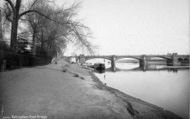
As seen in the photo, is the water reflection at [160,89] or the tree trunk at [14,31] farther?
the water reflection at [160,89]

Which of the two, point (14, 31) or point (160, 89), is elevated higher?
point (14, 31)

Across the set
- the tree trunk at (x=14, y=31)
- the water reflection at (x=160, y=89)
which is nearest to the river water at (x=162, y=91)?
the water reflection at (x=160, y=89)

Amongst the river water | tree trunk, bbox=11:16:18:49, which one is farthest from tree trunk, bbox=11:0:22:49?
the river water

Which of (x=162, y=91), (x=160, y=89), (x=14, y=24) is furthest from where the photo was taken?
(x=160, y=89)

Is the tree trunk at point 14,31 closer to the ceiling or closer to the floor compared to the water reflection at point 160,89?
closer to the ceiling

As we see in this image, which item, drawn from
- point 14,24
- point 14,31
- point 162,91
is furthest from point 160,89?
point 14,24

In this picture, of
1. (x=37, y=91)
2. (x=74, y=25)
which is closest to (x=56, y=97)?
(x=37, y=91)

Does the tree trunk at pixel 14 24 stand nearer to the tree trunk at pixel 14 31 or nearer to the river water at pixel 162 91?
the tree trunk at pixel 14 31

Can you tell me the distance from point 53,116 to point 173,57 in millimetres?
71443

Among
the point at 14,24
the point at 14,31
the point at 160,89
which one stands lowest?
the point at 160,89

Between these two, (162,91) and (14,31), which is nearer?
(14,31)

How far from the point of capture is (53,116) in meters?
3.10

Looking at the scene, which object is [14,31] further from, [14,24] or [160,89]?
[160,89]

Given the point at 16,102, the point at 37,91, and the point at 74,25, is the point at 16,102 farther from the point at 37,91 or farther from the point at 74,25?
the point at 74,25
